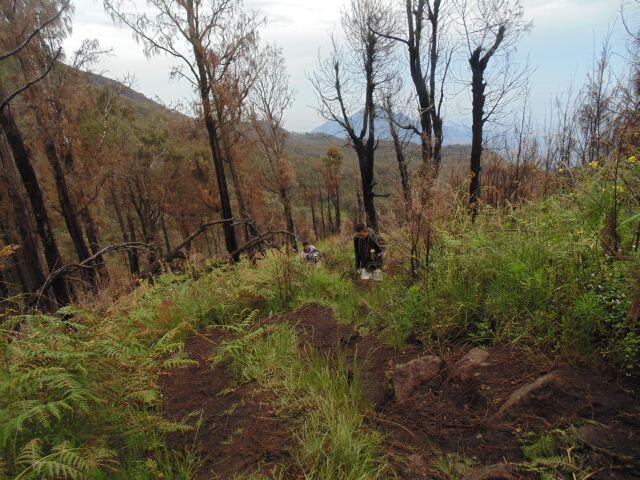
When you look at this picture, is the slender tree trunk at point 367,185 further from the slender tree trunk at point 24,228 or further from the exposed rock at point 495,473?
the exposed rock at point 495,473

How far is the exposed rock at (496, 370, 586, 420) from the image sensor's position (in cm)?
193

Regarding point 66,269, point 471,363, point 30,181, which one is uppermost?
point 30,181

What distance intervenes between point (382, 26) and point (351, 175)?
164ft

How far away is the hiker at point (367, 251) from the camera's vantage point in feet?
24.3

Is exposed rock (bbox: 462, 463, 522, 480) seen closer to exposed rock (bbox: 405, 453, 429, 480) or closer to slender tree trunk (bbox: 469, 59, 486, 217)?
exposed rock (bbox: 405, 453, 429, 480)

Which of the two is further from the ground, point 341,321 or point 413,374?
point 413,374

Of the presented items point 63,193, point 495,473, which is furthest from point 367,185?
point 495,473

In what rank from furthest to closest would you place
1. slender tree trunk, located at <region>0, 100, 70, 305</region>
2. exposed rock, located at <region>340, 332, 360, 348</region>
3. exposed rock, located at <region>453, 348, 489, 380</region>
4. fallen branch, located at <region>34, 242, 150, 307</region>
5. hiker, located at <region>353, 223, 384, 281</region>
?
1. slender tree trunk, located at <region>0, 100, 70, 305</region>
2. hiker, located at <region>353, 223, 384, 281</region>
3. fallen branch, located at <region>34, 242, 150, 307</region>
4. exposed rock, located at <region>340, 332, 360, 348</region>
5. exposed rock, located at <region>453, 348, 489, 380</region>

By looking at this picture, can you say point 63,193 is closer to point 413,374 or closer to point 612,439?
point 413,374

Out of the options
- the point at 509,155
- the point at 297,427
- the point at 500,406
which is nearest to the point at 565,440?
the point at 500,406

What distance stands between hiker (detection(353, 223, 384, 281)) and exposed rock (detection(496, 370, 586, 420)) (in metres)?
5.03

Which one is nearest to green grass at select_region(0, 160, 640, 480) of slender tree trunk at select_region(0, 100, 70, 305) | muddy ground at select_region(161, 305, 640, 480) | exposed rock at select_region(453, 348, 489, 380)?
muddy ground at select_region(161, 305, 640, 480)

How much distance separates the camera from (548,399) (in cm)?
198

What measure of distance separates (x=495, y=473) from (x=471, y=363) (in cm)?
95
